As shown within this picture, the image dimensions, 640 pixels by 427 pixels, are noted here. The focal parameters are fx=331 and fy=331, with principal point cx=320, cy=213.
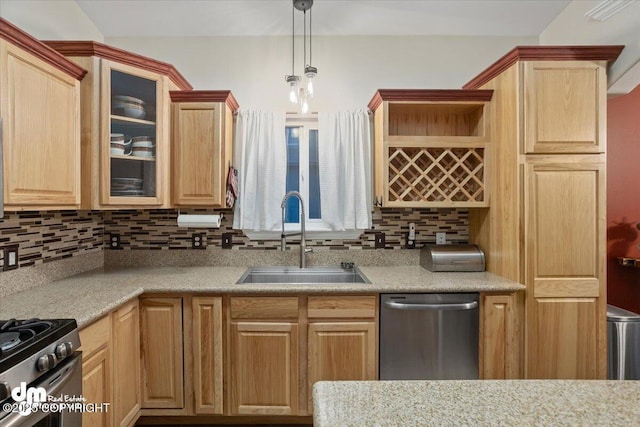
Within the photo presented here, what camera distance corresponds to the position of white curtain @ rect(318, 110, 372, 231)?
252 cm

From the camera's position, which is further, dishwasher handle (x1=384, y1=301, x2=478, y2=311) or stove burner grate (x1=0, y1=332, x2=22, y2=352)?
dishwasher handle (x1=384, y1=301, x2=478, y2=311)

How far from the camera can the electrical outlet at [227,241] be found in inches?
101

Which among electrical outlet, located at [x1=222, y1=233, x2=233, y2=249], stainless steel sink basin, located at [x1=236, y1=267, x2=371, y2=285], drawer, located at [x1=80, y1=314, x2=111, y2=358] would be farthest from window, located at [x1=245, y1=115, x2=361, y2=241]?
drawer, located at [x1=80, y1=314, x2=111, y2=358]

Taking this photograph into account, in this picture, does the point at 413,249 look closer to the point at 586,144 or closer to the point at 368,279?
the point at 368,279

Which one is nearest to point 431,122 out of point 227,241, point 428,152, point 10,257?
point 428,152

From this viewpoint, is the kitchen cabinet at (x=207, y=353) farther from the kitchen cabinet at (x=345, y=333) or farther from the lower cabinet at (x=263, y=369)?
the kitchen cabinet at (x=345, y=333)

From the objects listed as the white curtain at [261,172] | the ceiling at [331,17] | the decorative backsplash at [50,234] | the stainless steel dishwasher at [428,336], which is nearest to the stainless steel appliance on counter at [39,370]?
the decorative backsplash at [50,234]

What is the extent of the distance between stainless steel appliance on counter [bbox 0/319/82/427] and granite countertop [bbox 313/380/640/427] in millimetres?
948

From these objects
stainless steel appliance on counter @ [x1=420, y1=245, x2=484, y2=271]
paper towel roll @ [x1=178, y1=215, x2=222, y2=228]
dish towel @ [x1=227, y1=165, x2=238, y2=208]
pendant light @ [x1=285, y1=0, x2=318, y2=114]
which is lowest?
stainless steel appliance on counter @ [x1=420, y1=245, x2=484, y2=271]

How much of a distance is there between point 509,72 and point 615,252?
71.4 inches

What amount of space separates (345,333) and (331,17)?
2.17 m

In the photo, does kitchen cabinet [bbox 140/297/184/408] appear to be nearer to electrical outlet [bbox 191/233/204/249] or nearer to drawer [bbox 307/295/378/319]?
electrical outlet [bbox 191/233/204/249]

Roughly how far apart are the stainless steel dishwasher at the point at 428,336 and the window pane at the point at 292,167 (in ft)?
3.45

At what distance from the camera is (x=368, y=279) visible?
213cm
